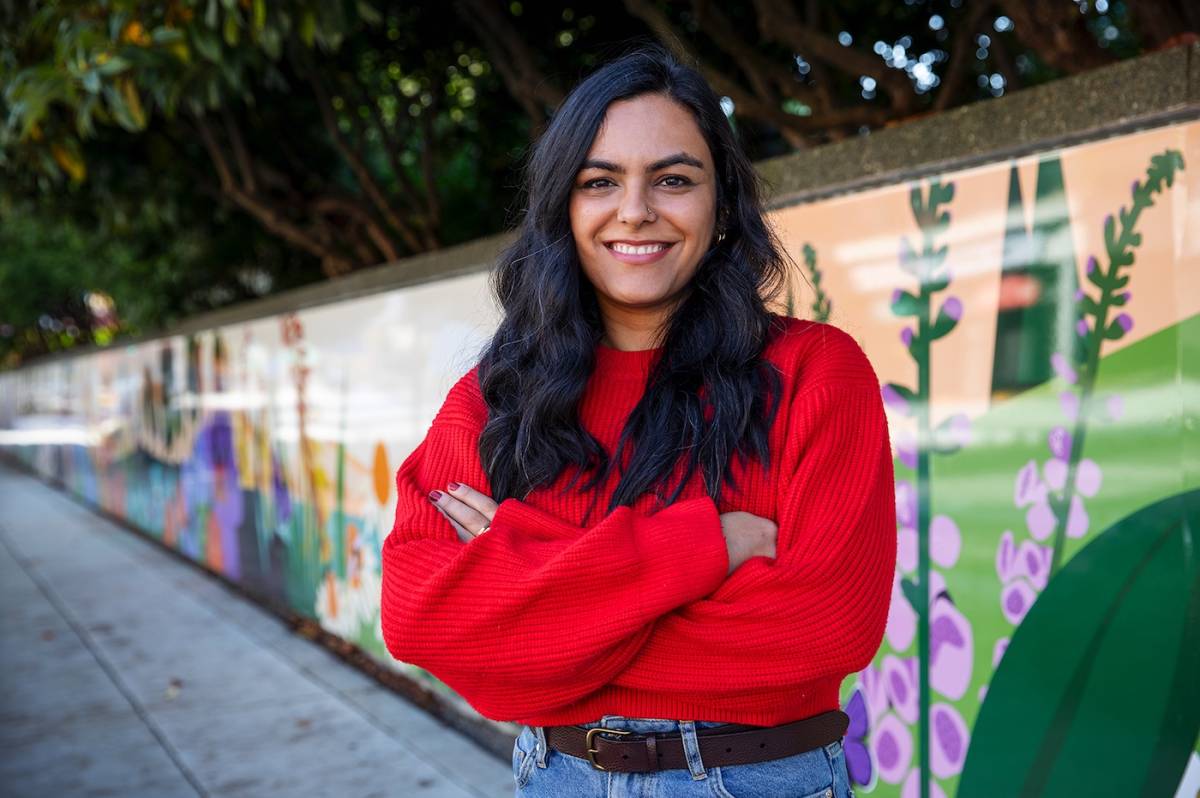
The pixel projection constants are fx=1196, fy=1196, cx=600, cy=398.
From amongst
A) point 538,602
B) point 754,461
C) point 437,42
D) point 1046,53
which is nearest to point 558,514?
point 538,602

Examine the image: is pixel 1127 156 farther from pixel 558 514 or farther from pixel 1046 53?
pixel 558 514

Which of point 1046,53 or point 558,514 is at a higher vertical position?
point 1046,53

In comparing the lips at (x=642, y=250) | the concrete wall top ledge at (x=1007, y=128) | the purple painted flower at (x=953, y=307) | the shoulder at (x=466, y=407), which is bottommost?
the shoulder at (x=466, y=407)

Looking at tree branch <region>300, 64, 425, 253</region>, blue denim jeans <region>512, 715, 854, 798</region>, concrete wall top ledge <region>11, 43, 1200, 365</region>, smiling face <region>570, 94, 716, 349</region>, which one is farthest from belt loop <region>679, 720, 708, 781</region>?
tree branch <region>300, 64, 425, 253</region>

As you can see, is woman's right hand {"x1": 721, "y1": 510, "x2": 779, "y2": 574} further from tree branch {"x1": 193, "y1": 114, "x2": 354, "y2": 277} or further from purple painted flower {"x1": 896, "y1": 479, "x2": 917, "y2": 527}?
tree branch {"x1": 193, "y1": 114, "x2": 354, "y2": 277}

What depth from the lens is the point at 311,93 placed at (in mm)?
8086

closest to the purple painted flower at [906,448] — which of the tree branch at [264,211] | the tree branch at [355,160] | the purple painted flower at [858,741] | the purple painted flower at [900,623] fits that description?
the purple painted flower at [900,623]

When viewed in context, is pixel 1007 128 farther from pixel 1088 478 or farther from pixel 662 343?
pixel 662 343

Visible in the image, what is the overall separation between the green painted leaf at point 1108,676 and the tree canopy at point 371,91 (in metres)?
1.36

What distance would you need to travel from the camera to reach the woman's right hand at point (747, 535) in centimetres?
171

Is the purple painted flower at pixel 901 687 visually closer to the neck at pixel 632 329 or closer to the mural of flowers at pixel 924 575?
the mural of flowers at pixel 924 575

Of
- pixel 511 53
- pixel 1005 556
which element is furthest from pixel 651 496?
pixel 511 53

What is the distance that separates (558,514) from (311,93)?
6.88 m

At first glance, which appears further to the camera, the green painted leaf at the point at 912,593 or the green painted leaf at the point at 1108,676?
the green painted leaf at the point at 912,593
